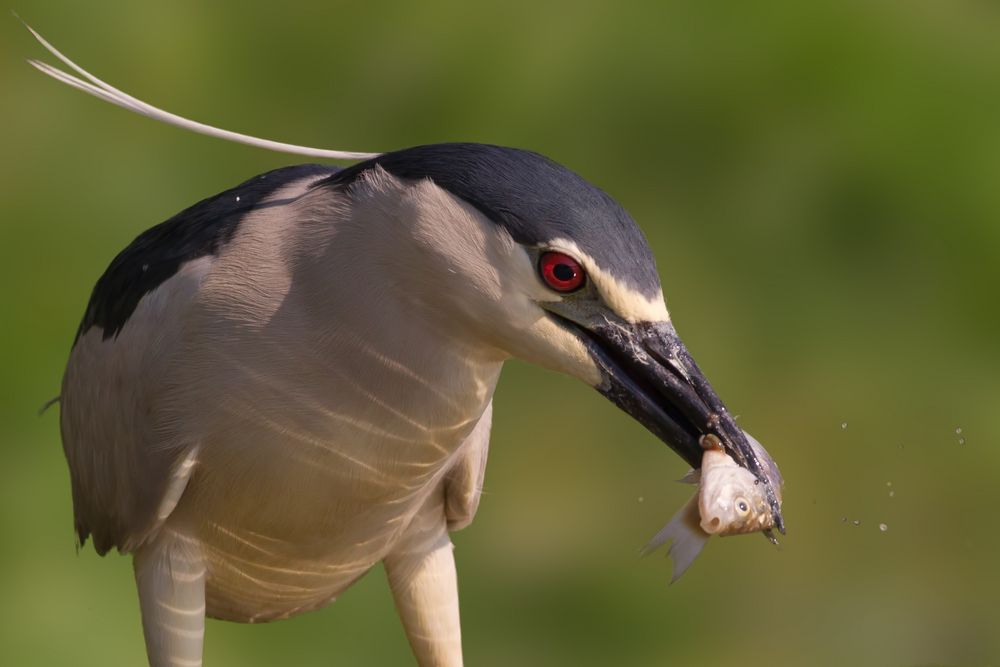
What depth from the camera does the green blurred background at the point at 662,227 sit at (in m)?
3.02

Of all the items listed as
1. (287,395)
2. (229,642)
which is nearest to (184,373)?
(287,395)

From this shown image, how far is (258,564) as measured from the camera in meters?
1.70

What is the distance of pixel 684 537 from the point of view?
1.40 metres

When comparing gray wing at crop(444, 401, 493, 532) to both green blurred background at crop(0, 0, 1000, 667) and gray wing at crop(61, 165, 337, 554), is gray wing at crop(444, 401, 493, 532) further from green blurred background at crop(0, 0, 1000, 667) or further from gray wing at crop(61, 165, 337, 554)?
green blurred background at crop(0, 0, 1000, 667)

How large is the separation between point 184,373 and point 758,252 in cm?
191

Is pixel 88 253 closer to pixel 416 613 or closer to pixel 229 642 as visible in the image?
pixel 229 642

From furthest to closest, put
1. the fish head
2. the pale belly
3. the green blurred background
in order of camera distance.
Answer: the green blurred background < the pale belly < the fish head

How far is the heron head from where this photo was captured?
1347mm

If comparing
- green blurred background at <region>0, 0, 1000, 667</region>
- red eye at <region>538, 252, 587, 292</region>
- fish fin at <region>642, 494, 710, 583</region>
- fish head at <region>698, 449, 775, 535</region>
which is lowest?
green blurred background at <region>0, 0, 1000, 667</region>

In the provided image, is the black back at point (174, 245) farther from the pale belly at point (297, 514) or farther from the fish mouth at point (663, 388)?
Answer: the fish mouth at point (663, 388)

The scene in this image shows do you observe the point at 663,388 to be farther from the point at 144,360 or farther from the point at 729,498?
the point at 144,360

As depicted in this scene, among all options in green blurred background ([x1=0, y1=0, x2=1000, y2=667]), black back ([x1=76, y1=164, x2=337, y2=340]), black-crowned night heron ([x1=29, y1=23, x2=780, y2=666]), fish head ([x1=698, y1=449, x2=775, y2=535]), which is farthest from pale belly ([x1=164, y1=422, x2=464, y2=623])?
green blurred background ([x1=0, y1=0, x2=1000, y2=667])

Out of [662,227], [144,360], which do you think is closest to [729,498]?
[144,360]

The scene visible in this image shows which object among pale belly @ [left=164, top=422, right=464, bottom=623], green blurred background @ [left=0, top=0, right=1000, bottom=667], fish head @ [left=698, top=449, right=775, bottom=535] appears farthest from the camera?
green blurred background @ [left=0, top=0, right=1000, bottom=667]
